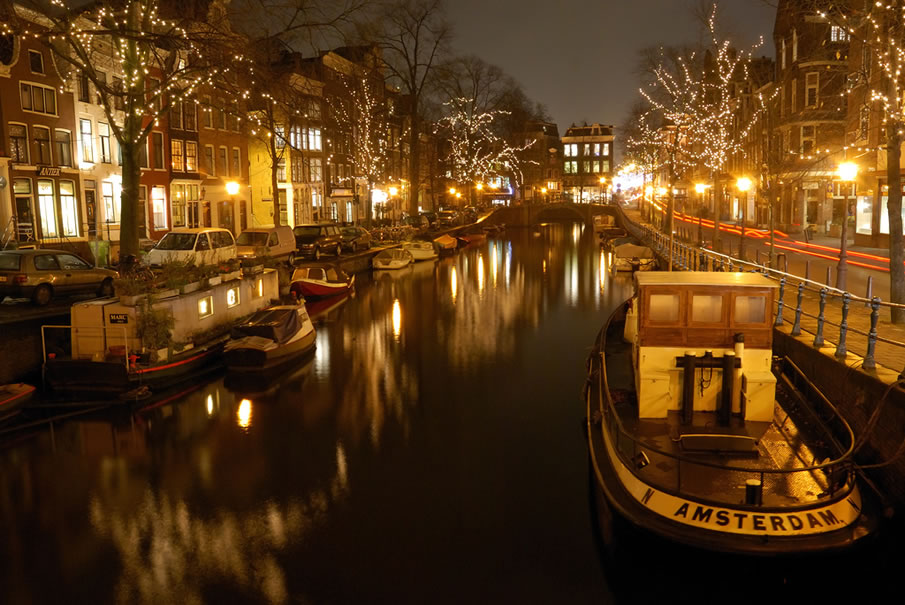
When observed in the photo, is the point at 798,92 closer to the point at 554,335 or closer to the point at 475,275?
the point at 475,275

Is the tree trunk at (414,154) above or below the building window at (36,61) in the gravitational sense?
below

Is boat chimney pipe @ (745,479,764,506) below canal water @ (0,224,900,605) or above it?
above

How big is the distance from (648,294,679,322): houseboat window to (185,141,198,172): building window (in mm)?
37507

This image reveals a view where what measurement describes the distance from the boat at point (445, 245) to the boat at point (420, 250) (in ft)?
14.5

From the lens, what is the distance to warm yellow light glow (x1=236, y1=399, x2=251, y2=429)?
16.0 m

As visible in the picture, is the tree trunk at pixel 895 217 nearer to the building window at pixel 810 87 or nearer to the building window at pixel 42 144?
the building window at pixel 42 144

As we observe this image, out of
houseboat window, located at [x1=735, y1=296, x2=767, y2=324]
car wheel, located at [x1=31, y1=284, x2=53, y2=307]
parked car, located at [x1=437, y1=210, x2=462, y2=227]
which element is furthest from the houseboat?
parked car, located at [x1=437, y1=210, x2=462, y2=227]

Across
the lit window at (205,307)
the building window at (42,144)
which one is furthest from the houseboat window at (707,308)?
the building window at (42,144)

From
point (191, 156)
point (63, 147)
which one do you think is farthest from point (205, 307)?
point (191, 156)

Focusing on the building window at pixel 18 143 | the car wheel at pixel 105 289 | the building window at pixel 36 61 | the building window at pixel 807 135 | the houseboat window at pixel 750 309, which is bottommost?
the car wheel at pixel 105 289

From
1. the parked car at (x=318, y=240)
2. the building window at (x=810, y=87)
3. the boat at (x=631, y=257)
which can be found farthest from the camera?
the building window at (x=810, y=87)

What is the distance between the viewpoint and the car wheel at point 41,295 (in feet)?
67.1

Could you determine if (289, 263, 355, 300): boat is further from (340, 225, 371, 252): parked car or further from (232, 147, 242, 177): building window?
(232, 147, 242, 177): building window

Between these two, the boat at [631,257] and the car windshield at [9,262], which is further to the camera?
the boat at [631,257]
